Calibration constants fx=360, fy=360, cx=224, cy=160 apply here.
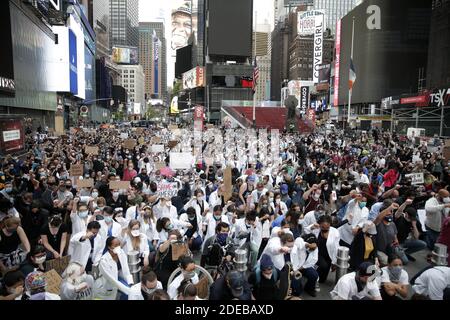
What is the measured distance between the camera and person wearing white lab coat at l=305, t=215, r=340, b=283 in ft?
19.4

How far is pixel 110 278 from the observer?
4.57 meters

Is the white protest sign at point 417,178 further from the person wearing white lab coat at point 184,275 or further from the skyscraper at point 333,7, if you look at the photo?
the skyscraper at point 333,7

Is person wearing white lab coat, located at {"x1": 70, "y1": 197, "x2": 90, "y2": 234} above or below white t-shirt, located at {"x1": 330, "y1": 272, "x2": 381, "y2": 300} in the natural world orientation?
above

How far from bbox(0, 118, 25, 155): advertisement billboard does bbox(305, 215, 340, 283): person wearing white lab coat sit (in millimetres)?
12564

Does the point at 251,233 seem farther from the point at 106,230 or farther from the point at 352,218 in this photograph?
the point at 106,230

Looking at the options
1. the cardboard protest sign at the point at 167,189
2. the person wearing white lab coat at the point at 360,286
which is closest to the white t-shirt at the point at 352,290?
the person wearing white lab coat at the point at 360,286

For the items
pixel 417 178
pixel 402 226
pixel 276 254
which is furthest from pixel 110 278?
pixel 417 178

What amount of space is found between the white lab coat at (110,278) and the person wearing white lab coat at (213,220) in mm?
2072

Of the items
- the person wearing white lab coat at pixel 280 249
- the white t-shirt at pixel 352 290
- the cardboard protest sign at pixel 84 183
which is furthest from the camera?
the cardboard protest sign at pixel 84 183

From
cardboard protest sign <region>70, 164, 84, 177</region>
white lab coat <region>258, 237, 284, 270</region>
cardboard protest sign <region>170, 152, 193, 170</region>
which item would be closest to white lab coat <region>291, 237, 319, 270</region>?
white lab coat <region>258, 237, 284, 270</region>

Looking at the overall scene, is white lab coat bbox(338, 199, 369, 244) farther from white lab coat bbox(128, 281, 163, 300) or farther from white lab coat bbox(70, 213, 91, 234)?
white lab coat bbox(70, 213, 91, 234)

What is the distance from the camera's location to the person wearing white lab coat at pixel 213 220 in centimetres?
666

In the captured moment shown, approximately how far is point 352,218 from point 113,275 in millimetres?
4379
